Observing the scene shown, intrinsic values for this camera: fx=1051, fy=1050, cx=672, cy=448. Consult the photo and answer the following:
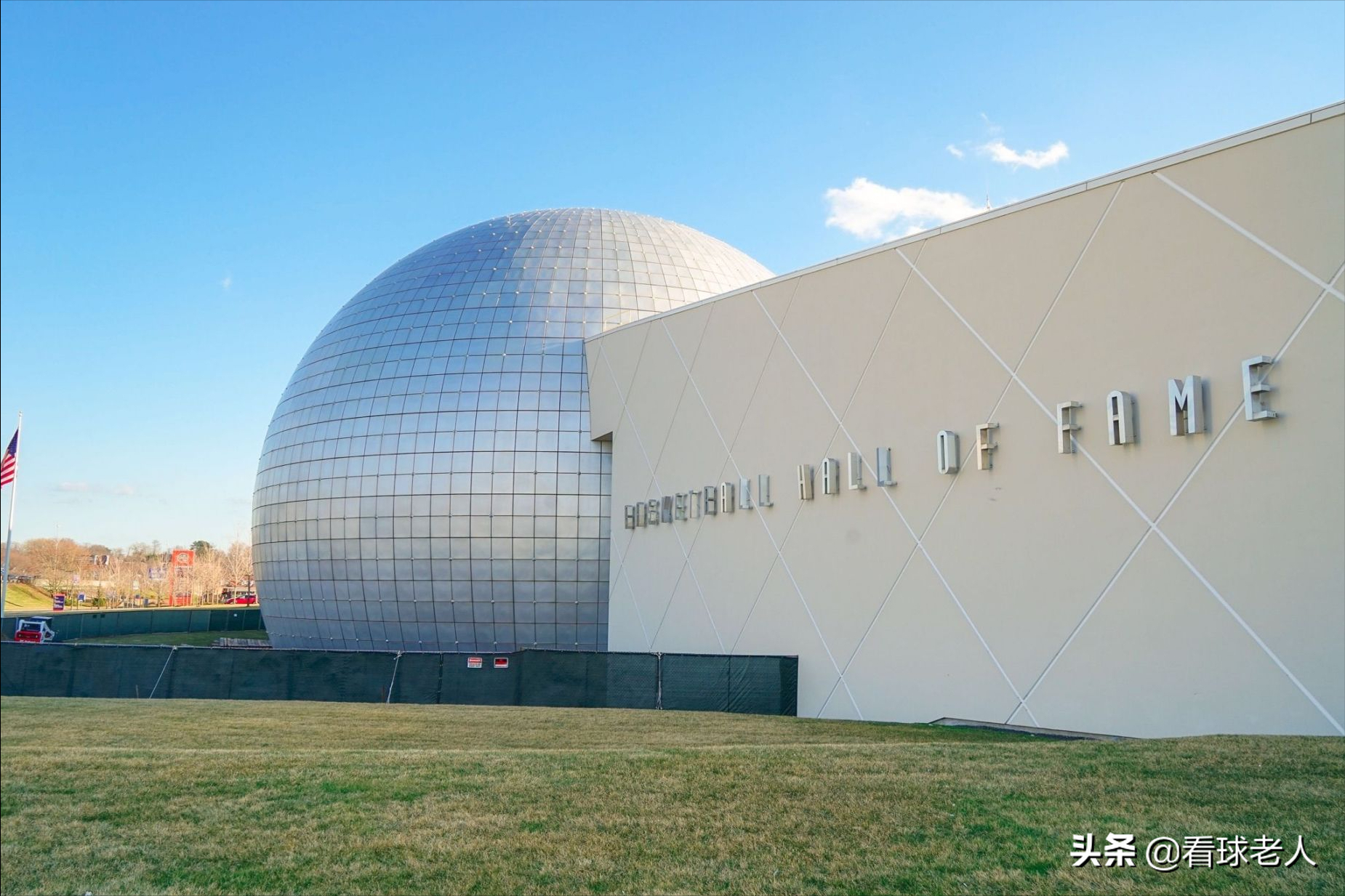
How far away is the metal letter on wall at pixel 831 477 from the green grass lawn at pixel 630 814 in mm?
10061

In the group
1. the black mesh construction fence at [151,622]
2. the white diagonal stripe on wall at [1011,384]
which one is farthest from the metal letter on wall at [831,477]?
the black mesh construction fence at [151,622]

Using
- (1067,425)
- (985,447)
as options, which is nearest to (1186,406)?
(1067,425)

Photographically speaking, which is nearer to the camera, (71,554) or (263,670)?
(71,554)

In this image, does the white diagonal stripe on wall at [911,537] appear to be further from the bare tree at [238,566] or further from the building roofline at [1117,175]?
the bare tree at [238,566]

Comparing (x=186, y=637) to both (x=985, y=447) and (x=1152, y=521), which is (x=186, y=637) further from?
(x=1152, y=521)

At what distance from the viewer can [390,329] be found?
35.8 meters

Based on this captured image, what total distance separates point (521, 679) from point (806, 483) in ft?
24.6

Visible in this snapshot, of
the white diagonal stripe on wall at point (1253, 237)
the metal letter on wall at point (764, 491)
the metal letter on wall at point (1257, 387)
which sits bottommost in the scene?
the metal letter on wall at point (764, 491)

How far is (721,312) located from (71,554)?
21.9 m

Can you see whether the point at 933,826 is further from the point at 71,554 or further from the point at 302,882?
the point at 71,554

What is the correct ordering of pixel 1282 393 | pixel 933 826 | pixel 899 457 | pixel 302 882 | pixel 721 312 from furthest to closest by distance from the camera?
pixel 721 312
pixel 899 457
pixel 1282 393
pixel 933 826
pixel 302 882

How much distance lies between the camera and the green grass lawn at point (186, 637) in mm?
42562

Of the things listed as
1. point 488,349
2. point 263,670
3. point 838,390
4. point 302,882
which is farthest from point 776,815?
point 488,349

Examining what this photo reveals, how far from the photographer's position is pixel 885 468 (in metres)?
20.5
